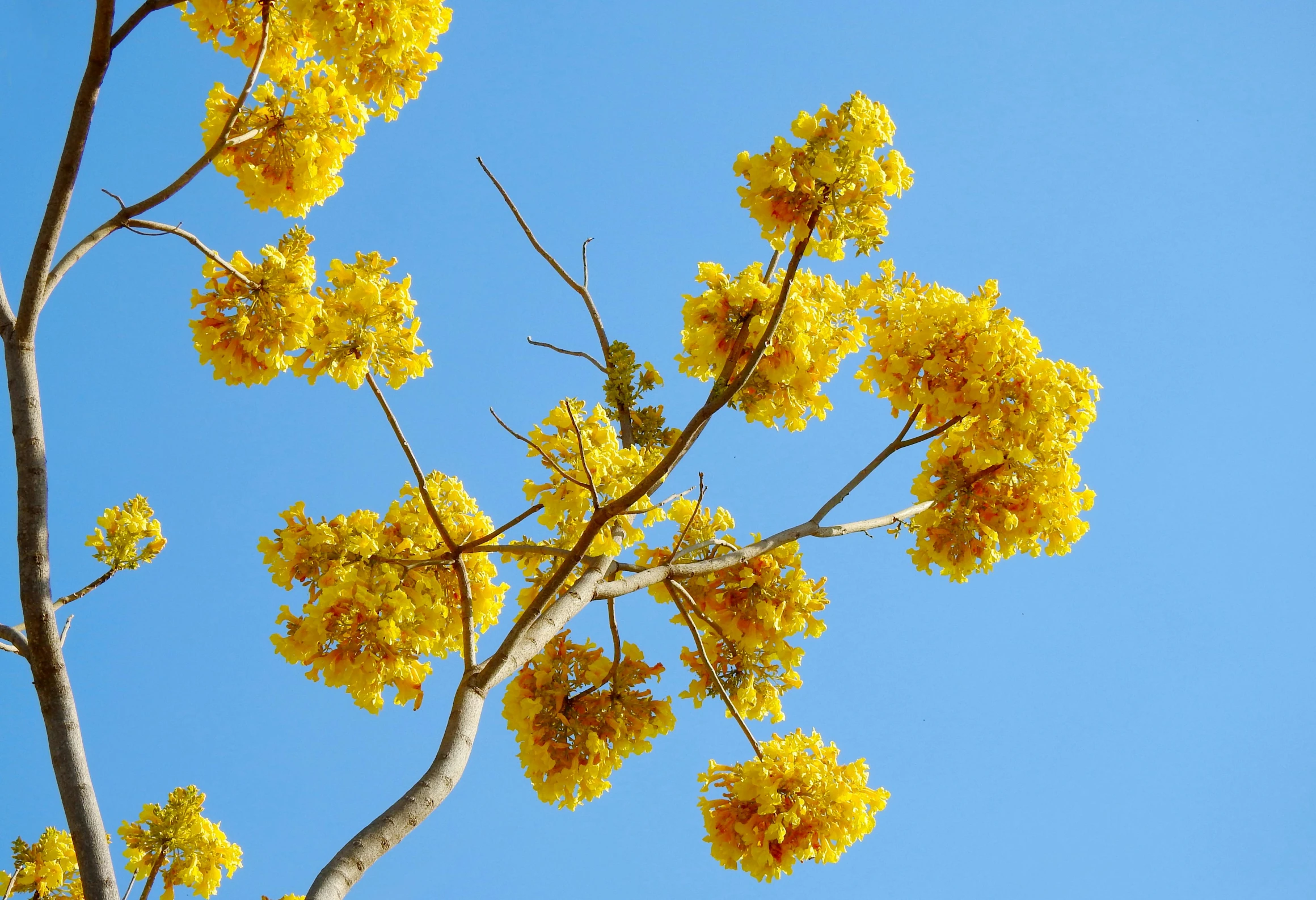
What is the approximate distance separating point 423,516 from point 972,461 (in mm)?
2821

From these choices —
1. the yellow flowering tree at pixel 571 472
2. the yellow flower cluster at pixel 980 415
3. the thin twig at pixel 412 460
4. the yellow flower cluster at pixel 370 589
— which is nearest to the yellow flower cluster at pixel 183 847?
the yellow flowering tree at pixel 571 472

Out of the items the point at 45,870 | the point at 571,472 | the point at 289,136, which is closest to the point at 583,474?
the point at 571,472

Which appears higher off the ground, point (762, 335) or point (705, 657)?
point (762, 335)

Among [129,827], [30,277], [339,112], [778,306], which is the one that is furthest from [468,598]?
[129,827]

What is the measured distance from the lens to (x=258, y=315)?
14.7 feet

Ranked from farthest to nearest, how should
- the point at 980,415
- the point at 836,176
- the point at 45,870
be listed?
the point at 45,870
the point at 980,415
the point at 836,176

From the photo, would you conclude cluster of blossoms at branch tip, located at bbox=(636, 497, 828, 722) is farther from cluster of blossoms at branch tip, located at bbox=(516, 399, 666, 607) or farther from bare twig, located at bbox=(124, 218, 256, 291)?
bare twig, located at bbox=(124, 218, 256, 291)

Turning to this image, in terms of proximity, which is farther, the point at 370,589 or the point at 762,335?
the point at 370,589

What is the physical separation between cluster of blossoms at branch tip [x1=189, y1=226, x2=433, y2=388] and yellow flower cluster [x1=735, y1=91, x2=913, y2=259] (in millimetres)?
1687

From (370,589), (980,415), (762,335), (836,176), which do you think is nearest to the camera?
(836,176)

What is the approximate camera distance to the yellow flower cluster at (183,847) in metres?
5.06

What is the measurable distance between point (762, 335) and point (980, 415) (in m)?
1.31

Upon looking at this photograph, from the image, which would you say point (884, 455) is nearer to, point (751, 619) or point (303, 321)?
point (751, 619)

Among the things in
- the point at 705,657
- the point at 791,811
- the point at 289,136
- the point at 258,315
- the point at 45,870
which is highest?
the point at 289,136
